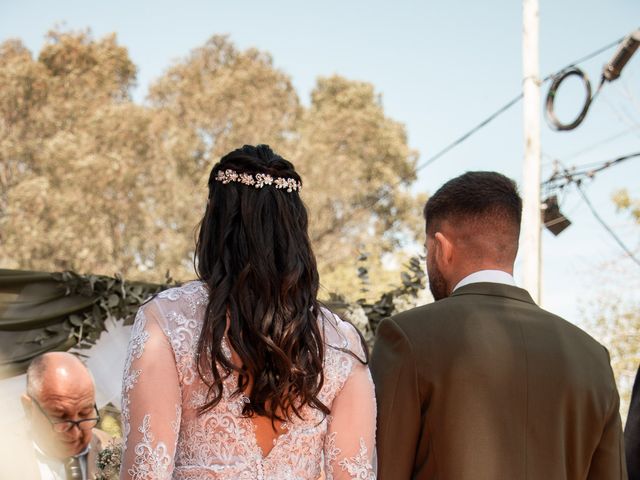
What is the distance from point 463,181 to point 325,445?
99 centimetres

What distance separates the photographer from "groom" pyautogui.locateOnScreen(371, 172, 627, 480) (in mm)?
2363

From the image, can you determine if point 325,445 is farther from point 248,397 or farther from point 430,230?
point 430,230

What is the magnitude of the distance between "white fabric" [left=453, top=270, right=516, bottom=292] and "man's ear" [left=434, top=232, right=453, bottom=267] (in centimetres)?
9

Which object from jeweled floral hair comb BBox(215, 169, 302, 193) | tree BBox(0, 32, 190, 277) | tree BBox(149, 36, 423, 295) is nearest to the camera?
jeweled floral hair comb BBox(215, 169, 302, 193)

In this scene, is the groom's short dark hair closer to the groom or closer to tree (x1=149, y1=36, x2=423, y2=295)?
the groom

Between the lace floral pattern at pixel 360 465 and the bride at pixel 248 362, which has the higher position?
the bride at pixel 248 362

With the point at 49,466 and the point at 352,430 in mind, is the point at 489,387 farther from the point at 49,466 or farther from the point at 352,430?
the point at 49,466

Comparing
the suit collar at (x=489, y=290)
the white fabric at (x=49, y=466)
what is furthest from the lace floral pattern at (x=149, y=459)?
the white fabric at (x=49, y=466)

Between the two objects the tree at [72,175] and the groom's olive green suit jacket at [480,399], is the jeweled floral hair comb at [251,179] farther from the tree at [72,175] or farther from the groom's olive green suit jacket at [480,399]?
the tree at [72,175]

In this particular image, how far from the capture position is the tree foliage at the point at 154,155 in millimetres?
20625

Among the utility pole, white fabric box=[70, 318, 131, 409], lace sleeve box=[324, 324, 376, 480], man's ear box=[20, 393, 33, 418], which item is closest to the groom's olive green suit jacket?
lace sleeve box=[324, 324, 376, 480]

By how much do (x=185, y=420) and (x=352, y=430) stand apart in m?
0.49

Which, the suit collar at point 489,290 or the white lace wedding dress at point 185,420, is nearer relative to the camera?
the white lace wedding dress at point 185,420

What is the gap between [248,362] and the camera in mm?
2021
